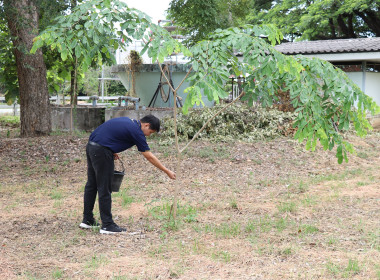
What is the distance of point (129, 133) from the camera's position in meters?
5.61

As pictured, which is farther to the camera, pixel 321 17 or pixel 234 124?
pixel 321 17

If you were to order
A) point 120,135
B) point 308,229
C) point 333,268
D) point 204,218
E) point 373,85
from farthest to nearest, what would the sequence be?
point 373,85
point 204,218
point 308,229
point 120,135
point 333,268

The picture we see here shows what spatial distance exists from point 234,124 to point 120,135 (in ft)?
25.1

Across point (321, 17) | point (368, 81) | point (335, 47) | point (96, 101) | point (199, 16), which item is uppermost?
point (321, 17)

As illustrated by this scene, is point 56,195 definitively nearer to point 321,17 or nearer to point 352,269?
point 352,269

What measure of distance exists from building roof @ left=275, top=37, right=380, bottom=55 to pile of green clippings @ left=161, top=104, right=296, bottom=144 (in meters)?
4.22

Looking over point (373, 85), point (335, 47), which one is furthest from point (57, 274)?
point (373, 85)

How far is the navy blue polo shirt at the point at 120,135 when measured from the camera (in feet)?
18.4

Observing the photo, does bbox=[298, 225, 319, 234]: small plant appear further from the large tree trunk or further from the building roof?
the building roof

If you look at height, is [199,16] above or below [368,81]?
above

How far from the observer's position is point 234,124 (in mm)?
13031

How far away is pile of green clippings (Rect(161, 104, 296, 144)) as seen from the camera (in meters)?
12.8

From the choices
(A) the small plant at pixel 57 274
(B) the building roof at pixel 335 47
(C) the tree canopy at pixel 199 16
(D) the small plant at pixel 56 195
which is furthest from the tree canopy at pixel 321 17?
(A) the small plant at pixel 57 274

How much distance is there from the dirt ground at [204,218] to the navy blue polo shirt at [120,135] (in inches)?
29.3
